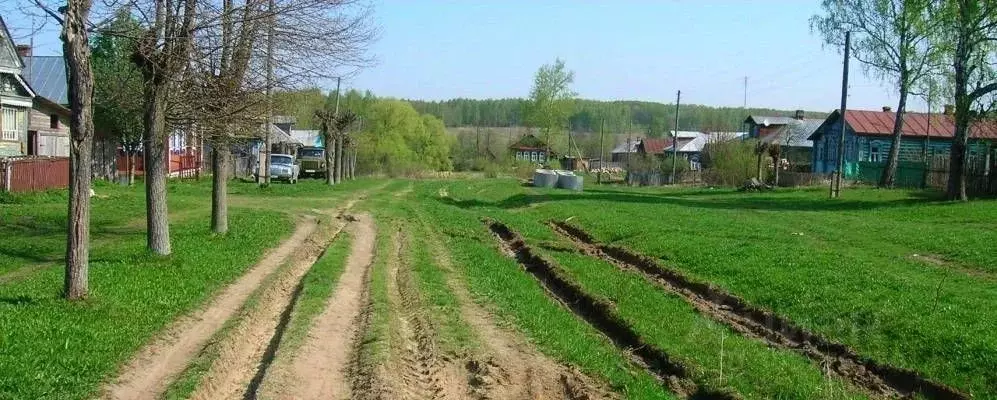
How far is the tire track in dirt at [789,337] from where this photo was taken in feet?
30.9

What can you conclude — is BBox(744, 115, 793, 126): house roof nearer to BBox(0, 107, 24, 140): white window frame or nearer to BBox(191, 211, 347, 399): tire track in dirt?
BBox(0, 107, 24, 140): white window frame

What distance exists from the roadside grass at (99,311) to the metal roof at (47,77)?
3251cm

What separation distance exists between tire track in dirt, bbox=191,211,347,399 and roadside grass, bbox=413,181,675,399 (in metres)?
2.85

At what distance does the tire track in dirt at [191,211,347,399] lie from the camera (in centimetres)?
849

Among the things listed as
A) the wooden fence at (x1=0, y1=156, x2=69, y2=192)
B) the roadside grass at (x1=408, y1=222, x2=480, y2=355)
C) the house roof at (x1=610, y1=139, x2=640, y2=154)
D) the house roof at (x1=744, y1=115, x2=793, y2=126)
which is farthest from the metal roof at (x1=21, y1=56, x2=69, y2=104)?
the house roof at (x1=610, y1=139, x2=640, y2=154)

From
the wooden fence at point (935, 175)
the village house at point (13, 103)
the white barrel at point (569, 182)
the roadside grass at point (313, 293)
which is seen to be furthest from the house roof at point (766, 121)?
the roadside grass at point (313, 293)

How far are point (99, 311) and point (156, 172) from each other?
529cm

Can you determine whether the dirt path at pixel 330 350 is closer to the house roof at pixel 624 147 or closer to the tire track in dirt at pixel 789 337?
the tire track in dirt at pixel 789 337

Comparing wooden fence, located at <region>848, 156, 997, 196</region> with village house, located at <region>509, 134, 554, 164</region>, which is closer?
wooden fence, located at <region>848, 156, 997, 196</region>

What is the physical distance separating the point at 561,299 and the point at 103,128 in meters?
33.9

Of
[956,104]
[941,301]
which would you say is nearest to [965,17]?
[956,104]

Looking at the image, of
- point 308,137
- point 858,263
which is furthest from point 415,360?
point 308,137

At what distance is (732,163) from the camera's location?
59.5 m

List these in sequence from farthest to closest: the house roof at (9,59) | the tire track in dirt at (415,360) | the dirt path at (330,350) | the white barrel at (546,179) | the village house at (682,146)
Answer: the village house at (682,146) < the white barrel at (546,179) < the house roof at (9,59) < the tire track in dirt at (415,360) < the dirt path at (330,350)
